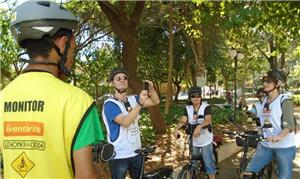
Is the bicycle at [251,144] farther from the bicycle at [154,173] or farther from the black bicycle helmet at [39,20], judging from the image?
the black bicycle helmet at [39,20]

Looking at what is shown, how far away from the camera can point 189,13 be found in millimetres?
19266

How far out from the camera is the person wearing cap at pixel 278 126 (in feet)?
17.7

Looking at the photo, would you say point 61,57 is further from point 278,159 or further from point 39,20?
point 278,159

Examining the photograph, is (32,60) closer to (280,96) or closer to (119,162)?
(119,162)

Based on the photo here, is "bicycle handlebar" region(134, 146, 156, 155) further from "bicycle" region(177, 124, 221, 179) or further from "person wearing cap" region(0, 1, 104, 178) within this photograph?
"person wearing cap" region(0, 1, 104, 178)

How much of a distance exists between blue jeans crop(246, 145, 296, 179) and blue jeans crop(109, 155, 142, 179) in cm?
177

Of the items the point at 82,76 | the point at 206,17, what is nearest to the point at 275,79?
the point at 206,17

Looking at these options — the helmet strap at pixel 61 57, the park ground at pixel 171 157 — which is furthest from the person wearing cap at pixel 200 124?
the helmet strap at pixel 61 57

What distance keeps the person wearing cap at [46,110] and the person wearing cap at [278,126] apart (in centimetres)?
398

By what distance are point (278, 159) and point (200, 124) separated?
53.4 inches

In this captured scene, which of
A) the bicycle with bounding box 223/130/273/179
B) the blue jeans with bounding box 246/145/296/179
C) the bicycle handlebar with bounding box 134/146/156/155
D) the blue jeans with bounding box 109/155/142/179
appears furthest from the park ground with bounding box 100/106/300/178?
the bicycle handlebar with bounding box 134/146/156/155

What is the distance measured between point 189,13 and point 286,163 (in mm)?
14511

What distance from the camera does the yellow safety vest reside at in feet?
5.92

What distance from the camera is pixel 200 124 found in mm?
6457
